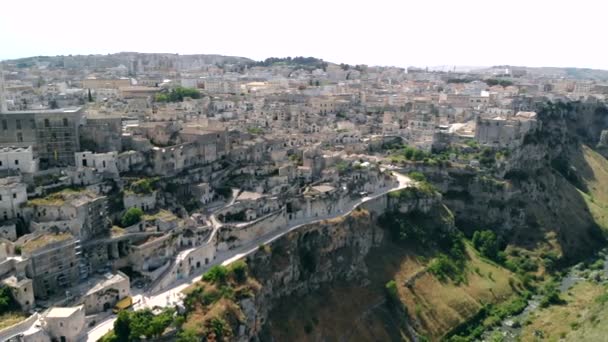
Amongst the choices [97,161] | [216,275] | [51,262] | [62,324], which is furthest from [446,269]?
[62,324]

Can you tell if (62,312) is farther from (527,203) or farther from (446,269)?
(527,203)

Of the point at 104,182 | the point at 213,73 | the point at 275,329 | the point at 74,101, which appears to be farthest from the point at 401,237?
the point at 213,73

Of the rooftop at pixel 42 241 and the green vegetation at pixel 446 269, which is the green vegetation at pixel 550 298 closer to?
the green vegetation at pixel 446 269

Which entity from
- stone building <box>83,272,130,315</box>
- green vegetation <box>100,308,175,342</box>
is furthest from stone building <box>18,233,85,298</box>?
green vegetation <box>100,308,175,342</box>

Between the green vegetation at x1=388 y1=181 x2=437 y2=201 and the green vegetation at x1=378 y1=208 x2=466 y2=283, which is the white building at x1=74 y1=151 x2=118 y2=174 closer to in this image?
the green vegetation at x1=378 y1=208 x2=466 y2=283

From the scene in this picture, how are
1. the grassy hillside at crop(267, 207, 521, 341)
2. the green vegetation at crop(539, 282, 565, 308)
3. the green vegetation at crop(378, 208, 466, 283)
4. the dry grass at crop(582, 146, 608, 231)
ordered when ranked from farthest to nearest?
the dry grass at crop(582, 146, 608, 231), the green vegetation at crop(378, 208, 466, 283), the green vegetation at crop(539, 282, 565, 308), the grassy hillside at crop(267, 207, 521, 341)

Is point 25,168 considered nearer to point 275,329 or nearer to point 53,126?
point 53,126
